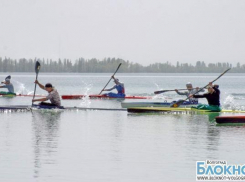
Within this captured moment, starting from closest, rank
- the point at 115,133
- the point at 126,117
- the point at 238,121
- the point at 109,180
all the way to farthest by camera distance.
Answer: the point at 109,180 → the point at 115,133 → the point at 238,121 → the point at 126,117

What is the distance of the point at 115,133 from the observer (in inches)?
993

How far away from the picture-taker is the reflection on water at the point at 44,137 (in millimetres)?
18594

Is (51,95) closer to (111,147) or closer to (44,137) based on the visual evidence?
(44,137)

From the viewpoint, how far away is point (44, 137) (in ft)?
77.2

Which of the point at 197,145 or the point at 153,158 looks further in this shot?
the point at 197,145

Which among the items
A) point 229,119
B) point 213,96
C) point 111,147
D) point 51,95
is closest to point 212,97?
point 213,96

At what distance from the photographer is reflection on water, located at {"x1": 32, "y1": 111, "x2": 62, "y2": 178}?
1859 centimetres

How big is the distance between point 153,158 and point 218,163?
1.80 m

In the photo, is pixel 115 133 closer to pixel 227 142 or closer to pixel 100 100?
pixel 227 142

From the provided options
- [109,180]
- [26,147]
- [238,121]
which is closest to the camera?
[109,180]

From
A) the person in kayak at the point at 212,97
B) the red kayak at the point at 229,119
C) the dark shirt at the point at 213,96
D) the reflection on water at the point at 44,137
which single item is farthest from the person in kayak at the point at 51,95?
the red kayak at the point at 229,119

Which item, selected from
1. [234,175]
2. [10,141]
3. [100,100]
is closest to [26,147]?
[10,141]

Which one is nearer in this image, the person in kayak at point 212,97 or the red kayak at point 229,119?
the red kayak at point 229,119

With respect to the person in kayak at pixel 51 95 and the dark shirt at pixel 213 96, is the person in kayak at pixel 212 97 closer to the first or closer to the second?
the dark shirt at pixel 213 96
